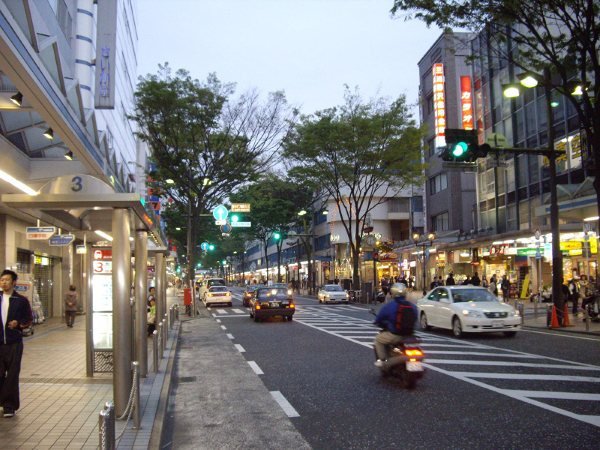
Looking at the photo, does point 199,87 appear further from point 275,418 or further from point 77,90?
point 275,418

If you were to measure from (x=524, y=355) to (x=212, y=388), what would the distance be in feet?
24.0

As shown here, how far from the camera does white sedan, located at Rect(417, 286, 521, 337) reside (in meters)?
16.6

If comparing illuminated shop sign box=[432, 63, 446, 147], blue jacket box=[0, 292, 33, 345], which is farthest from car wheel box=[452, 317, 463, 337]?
illuminated shop sign box=[432, 63, 446, 147]

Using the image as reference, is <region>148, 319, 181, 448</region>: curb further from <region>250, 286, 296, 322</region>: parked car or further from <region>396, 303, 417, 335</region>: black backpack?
<region>250, 286, 296, 322</region>: parked car

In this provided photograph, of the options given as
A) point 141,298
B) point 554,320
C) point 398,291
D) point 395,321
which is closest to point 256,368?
point 141,298

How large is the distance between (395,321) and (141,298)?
4466 millimetres

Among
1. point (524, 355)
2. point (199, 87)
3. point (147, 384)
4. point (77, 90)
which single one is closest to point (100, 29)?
point (199, 87)

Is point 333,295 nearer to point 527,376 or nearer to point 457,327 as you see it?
point 457,327

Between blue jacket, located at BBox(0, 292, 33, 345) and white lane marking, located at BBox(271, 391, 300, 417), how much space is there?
12.1ft

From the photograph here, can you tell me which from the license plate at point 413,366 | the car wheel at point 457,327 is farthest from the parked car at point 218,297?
the license plate at point 413,366

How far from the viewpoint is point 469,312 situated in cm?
1678

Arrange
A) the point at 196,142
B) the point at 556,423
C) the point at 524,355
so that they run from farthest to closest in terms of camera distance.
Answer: the point at 196,142 → the point at 524,355 → the point at 556,423

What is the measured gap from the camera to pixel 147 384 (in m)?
9.80

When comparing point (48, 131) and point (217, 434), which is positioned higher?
point (48, 131)
